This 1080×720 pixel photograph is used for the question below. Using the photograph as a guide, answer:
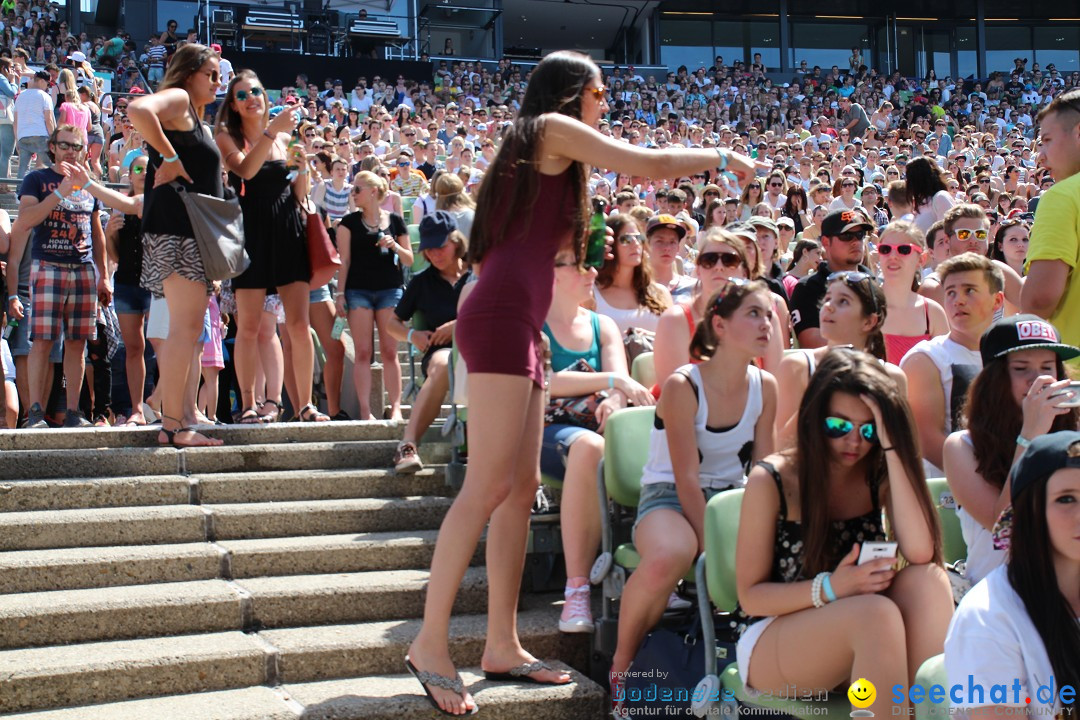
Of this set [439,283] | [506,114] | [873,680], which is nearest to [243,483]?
[439,283]

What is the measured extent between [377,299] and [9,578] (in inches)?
122

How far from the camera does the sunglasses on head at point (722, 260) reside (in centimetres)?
500

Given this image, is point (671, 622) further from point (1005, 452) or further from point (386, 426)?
point (386, 426)

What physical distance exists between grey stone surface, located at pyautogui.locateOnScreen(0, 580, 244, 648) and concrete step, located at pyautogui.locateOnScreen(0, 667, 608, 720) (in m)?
0.42

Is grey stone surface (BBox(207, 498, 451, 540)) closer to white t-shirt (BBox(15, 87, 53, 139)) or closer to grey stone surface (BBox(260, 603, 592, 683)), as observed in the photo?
grey stone surface (BBox(260, 603, 592, 683))

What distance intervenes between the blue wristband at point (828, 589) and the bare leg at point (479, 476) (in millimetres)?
937

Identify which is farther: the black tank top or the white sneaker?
the black tank top

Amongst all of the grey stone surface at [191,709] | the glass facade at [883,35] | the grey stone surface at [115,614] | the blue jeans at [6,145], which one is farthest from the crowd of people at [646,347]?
the glass facade at [883,35]

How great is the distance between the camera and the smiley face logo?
119 inches

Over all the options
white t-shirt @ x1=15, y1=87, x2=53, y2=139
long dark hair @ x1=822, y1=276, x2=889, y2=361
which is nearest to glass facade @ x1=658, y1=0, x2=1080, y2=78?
white t-shirt @ x1=15, y1=87, x2=53, y2=139

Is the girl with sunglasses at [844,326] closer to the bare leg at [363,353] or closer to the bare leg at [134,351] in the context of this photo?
the bare leg at [363,353]

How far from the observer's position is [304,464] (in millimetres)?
5586

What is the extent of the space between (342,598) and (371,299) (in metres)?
2.85

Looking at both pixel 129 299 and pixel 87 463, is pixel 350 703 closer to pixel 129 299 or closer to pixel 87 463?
pixel 87 463
